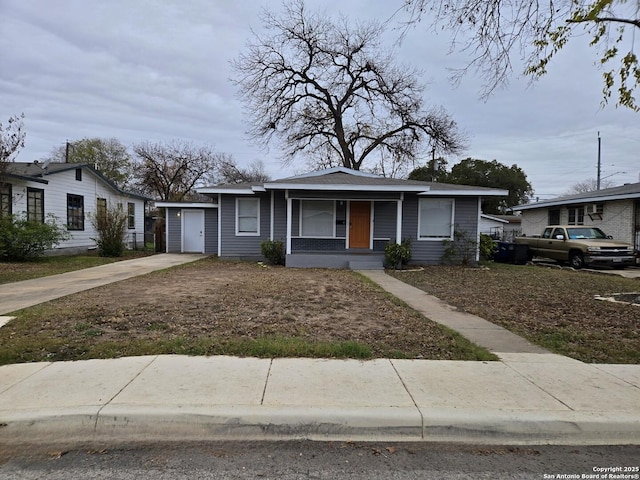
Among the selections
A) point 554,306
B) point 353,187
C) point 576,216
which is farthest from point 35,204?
point 576,216

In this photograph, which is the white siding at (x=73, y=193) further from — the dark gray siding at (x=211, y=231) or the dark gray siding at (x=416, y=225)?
the dark gray siding at (x=416, y=225)

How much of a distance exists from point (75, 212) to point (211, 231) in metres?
6.76

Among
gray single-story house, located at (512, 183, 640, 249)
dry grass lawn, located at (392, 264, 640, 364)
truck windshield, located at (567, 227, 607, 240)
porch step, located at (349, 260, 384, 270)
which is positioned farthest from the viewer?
gray single-story house, located at (512, 183, 640, 249)

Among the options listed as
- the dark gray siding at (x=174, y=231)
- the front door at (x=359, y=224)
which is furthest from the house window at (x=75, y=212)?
the front door at (x=359, y=224)

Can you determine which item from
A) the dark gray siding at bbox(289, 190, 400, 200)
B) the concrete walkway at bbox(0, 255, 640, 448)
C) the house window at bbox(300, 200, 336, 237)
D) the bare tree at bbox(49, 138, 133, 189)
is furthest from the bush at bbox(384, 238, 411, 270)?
the bare tree at bbox(49, 138, 133, 189)

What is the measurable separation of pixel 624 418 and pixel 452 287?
7.09 meters

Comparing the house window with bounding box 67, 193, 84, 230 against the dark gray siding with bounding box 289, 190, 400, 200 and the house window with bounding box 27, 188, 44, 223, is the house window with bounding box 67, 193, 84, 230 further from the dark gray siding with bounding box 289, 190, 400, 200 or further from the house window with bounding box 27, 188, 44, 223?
the dark gray siding with bounding box 289, 190, 400, 200

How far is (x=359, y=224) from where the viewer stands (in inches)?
640

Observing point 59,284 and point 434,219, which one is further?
point 434,219

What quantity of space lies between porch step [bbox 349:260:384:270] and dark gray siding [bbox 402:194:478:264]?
2214 mm

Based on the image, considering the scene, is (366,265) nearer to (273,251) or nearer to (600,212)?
(273,251)

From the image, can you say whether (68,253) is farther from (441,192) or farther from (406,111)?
(406,111)

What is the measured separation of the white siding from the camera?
51.5 ft

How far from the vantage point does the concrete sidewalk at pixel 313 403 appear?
3.16 meters
